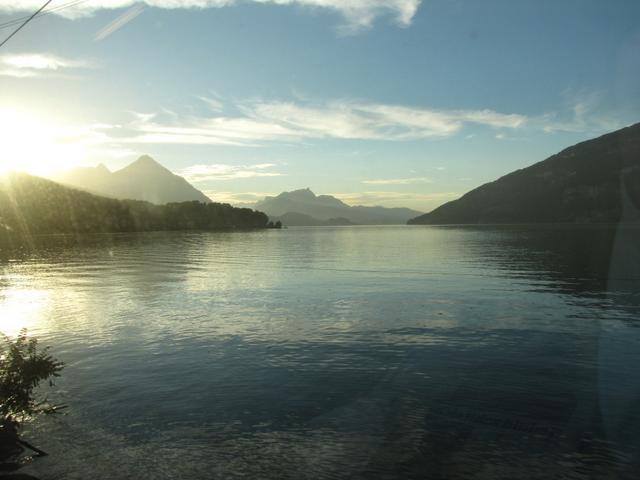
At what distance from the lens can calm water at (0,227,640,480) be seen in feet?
47.8

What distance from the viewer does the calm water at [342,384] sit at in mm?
14578

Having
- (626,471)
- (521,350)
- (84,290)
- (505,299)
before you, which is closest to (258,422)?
(626,471)

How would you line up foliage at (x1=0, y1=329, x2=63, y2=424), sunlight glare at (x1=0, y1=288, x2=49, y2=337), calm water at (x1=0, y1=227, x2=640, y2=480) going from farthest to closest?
1. sunlight glare at (x1=0, y1=288, x2=49, y2=337)
2. foliage at (x1=0, y1=329, x2=63, y2=424)
3. calm water at (x1=0, y1=227, x2=640, y2=480)

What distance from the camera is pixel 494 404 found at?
1894cm

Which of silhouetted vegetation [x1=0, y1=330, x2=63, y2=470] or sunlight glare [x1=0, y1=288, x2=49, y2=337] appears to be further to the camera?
sunlight glare [x1=0, y1=288, x2=49, y2=337]

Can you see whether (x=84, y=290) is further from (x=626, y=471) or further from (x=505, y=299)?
(x=626, y=471)

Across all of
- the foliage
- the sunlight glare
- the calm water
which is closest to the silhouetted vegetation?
the foliage

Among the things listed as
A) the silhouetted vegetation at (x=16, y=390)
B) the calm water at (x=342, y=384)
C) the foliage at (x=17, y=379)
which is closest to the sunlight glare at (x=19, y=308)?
the calm water at (x=342, y=384)

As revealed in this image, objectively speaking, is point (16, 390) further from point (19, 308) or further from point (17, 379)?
point (19, 308)

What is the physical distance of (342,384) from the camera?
70.5 ft

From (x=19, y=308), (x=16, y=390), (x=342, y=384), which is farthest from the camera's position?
(x=19, y=308)

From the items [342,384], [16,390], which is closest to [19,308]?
[16,390]

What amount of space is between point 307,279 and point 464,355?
38295 mm

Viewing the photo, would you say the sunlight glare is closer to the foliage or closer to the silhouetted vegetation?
the silhouetted vegetation
